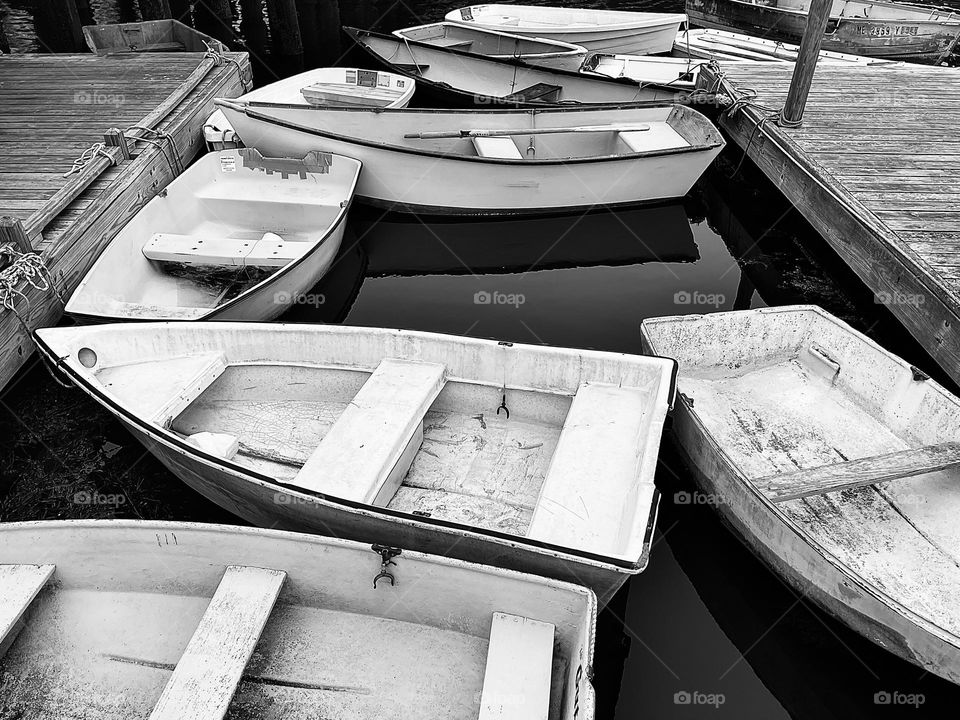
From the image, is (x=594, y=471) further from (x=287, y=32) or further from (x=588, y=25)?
(x=287, y=32)

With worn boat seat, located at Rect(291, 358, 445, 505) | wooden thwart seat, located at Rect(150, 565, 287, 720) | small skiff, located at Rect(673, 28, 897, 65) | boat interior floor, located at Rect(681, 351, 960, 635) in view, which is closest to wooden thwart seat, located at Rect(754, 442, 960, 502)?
boat interior floor, located at Rect(681, 351, 960, 635)

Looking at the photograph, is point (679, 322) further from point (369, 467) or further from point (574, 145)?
point (574, 145)

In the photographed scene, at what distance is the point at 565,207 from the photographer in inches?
350

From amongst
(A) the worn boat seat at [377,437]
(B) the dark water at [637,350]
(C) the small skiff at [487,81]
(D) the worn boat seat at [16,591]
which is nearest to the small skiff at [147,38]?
(C) the small skiff at [487,81]

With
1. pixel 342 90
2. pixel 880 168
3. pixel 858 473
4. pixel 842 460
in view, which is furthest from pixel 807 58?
pixel 342 90

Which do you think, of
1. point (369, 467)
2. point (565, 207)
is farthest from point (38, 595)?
point (565, 207)

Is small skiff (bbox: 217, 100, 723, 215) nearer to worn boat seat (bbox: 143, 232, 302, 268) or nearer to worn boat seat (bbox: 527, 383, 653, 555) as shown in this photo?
worn boat seat (bbox: 143, 232, 302, 268)

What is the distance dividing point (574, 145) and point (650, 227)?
185cm

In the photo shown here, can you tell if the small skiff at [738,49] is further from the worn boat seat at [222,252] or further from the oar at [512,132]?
the worn boat seat at [222,252]

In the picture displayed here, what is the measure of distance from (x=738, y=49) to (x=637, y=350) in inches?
473

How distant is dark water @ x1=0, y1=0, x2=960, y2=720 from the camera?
4.10 metres

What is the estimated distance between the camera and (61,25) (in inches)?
514

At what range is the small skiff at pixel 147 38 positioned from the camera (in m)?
12.1

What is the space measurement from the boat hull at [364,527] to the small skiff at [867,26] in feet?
49.0
